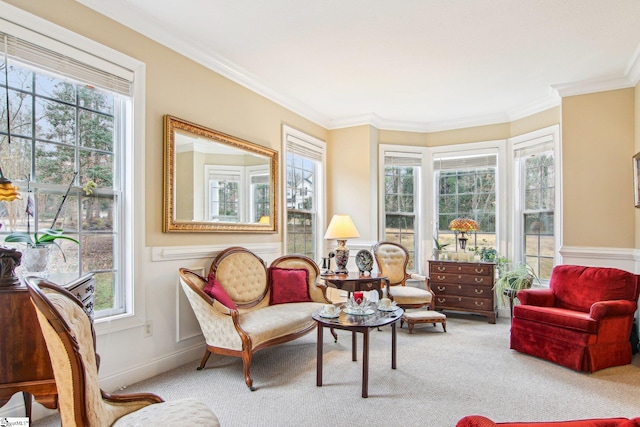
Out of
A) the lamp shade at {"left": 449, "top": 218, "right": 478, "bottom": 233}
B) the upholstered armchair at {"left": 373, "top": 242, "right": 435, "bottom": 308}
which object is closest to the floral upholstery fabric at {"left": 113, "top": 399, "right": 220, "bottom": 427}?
the upholstered armchair at {"left": 373, "top": 242, "right": 435, "bottom": 308}

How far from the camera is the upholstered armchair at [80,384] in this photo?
1305 millimetres

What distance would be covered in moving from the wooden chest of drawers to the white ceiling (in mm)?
2259

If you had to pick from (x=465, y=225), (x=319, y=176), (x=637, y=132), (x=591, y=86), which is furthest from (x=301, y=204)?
(x=637, y=132)

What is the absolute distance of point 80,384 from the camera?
1328mm

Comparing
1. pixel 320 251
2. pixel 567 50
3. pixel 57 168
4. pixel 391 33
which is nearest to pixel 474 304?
pixel 320 251

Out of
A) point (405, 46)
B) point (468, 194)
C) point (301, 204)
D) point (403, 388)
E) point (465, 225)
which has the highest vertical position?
point (405, 46)

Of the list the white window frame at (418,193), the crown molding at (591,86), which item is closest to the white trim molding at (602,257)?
the crown molding at (591,86)

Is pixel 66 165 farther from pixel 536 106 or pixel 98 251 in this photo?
pixel 536 106

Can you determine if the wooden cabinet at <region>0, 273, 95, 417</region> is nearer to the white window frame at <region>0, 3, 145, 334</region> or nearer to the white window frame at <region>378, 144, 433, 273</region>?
the white window frame at <region>0, 3, 145, 334</region>

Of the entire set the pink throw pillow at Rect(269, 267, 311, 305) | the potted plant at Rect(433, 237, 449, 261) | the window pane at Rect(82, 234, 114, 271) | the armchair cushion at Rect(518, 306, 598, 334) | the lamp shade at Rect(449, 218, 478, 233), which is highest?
the lamp shade at Rect(449, 218, 478, 233)

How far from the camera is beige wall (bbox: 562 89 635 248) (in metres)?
4.08

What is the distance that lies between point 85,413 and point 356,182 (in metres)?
4.69

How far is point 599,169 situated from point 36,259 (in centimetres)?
527

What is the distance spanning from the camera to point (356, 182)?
18.5ft
